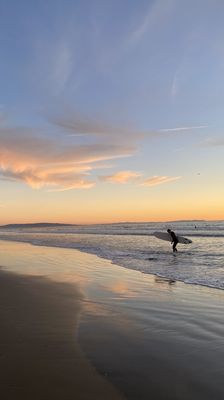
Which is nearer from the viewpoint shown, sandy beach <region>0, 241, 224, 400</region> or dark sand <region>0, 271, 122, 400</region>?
dark sand <region>0, 271, 122, 400</region>

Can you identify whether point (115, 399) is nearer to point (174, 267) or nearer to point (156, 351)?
point (156, 351)

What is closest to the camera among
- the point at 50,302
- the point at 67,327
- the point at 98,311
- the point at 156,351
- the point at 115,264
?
the point at 156,351

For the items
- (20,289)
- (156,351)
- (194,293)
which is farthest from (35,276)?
(156,351)

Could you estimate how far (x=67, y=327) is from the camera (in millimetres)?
7070

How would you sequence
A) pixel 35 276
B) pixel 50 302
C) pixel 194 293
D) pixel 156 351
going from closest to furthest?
1. pixel 156 351
2. pixel 50 302
3. pixel 194 293
4. pixel 35 276

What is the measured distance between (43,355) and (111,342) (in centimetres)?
125

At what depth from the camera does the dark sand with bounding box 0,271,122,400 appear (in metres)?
4.35

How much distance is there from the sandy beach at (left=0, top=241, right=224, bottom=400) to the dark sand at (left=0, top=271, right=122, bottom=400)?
0.01 m

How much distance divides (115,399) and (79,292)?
6710mm

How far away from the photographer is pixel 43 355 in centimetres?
542

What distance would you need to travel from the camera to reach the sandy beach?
4.50 metres

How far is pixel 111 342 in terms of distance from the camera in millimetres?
6273

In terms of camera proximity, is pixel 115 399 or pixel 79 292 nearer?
pixel 115 399

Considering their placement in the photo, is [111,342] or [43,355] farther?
[111,342]
